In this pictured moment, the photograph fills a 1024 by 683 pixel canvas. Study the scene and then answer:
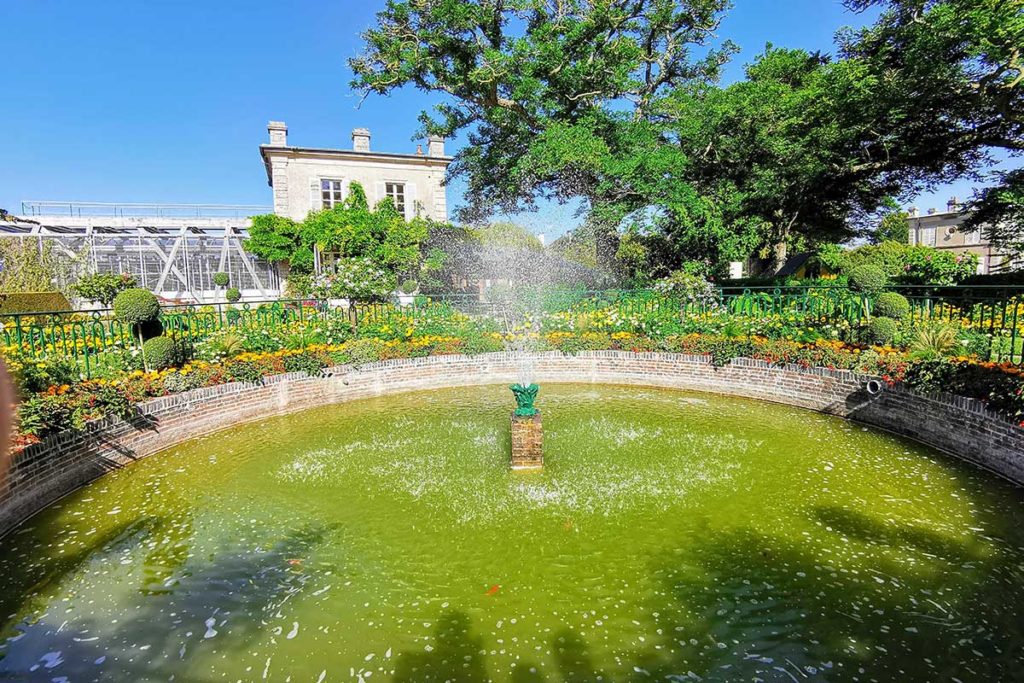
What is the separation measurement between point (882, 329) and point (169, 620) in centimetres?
1039

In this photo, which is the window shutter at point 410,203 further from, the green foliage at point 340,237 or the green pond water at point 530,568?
the green pond water at point 530,568

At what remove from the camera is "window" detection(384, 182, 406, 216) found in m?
27.1

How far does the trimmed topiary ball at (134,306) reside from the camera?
811cm

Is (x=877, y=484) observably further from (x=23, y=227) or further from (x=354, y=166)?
(x=23, y=227)

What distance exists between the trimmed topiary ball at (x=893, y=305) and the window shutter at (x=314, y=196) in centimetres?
2382

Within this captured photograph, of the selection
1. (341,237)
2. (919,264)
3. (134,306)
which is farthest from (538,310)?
(919,264)

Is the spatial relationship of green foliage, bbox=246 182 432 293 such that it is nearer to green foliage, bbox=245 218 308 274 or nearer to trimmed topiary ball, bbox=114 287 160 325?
green foliage, bbox=245 218 308 274

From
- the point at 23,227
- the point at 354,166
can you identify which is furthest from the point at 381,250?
the point at 23,227

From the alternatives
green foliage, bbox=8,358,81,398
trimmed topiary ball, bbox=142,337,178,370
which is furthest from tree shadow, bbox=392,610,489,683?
trimmed topiary ball, bbox=142,337,178,370

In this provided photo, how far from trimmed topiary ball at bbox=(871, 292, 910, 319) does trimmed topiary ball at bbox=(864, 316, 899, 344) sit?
11.8 inches

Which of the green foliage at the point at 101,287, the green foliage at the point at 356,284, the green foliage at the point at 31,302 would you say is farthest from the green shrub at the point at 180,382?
the green foliage at the point at 31,302

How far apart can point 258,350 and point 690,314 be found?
9.31m

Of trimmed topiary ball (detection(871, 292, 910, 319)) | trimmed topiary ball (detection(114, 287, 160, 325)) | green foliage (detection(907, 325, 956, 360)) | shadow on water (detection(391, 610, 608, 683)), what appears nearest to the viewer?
shadow on water (detection(391, 610, 608, 683))

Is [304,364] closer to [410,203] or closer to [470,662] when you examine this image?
[470,662]
